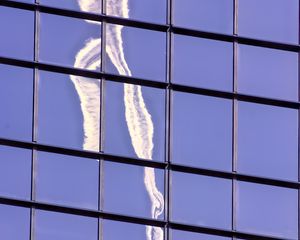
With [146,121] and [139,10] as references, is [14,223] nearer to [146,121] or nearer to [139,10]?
[146,121]

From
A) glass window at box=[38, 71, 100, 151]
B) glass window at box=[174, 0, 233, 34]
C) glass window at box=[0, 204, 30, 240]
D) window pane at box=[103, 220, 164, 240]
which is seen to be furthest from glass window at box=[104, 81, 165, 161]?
glass window at box=[0, 204, 30, 240]

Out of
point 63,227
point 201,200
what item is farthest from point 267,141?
point 63,227

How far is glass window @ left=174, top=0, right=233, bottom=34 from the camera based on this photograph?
41875 millimetres

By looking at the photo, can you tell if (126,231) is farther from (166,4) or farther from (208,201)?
(166,4)

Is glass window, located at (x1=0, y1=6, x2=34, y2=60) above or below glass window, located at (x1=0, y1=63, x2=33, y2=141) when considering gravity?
above

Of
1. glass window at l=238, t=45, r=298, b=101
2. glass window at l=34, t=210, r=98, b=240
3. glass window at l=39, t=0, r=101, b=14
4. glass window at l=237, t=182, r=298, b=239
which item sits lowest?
glass window at l=34, t=210, r=98, b=240

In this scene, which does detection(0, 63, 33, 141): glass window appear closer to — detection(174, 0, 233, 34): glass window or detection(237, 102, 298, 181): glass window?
detection(174, 0, 233, 34): glass window

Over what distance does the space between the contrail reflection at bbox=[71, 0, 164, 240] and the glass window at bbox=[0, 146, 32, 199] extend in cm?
140

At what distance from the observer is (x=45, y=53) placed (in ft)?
134

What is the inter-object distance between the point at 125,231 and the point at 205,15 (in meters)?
5.20

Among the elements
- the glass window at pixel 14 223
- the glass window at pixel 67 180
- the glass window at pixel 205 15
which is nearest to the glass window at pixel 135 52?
the glass window at pixel 205 15

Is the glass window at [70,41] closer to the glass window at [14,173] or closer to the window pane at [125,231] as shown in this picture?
the glass window at [14,173]

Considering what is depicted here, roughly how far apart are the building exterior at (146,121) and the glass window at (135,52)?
21mm

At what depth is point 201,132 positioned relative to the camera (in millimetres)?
41219
